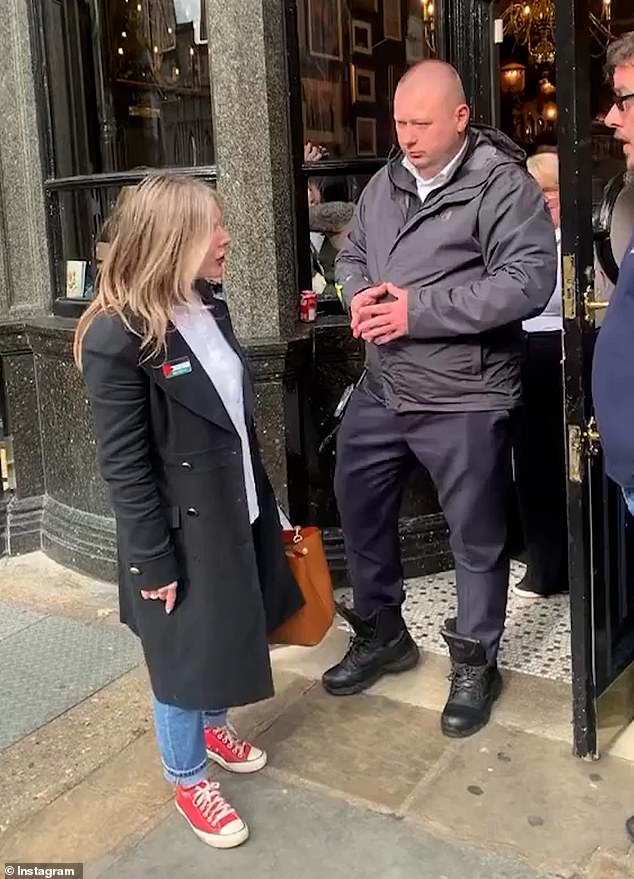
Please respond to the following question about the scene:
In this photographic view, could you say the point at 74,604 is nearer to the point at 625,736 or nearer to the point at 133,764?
the point at 133,764

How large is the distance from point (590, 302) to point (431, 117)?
78 centimetres

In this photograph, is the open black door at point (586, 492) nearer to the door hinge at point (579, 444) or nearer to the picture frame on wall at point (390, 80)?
the door hinge at point (579, 444)

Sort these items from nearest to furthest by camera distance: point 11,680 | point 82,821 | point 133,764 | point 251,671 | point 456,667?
point 251,671, point 82,821, point 133,764, point 456,667, point 11,680

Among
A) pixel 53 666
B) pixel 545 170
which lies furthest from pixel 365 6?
Result: pixel 53 666

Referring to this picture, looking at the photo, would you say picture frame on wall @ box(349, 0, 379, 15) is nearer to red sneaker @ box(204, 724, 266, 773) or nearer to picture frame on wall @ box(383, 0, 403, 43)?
picture frame on wall @ box(383, 0, 403, 43)

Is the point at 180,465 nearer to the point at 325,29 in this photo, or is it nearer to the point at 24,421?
the point at 325,29

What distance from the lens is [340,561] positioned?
439 cm

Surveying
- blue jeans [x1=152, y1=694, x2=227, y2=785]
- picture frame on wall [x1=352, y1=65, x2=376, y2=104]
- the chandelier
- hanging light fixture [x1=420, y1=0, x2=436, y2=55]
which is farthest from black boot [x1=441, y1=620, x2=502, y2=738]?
the chandelier

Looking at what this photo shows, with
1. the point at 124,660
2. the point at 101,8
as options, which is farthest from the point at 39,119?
the point at 124,660

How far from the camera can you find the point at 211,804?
9.05 feet

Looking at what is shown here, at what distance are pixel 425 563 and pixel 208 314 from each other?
6.93 ft

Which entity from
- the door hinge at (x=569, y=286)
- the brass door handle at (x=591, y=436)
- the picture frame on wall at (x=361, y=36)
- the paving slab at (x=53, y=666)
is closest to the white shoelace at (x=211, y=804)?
the paving slab at (x=53, y=666)

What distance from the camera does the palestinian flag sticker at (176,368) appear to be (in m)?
2.53

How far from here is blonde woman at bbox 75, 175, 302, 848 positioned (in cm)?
253
